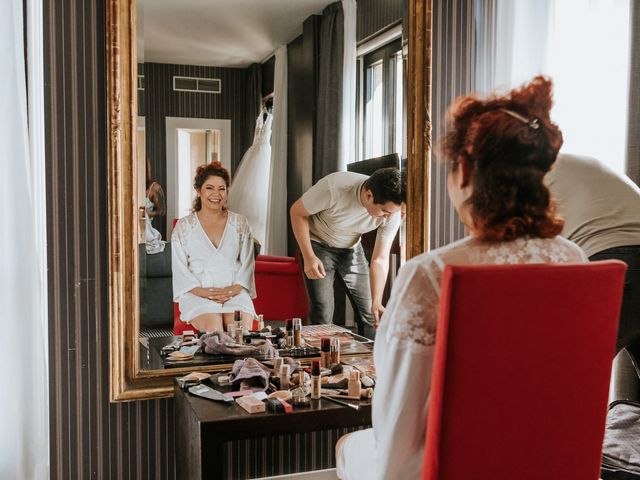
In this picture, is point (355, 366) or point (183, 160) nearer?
point (183, 160)

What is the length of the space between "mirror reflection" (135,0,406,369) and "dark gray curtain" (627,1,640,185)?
3.02ft

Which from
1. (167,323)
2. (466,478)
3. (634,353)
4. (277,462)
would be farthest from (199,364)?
(634,353)

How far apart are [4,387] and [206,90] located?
1.15m

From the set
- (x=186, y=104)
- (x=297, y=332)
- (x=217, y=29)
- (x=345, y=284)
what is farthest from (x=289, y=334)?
→ (x=217, y=29)

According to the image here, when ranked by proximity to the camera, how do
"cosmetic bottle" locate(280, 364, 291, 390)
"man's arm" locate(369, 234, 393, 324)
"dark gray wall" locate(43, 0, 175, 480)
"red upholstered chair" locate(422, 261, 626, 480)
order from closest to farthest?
"red upholstered chair" locate(422, 261, 626, 480) → "cosmetic bottle" locate(280, 364, 291, 390) → "dark gray wall" locate(43, 0, 175, 480) → "man's arm" locate(369, 234, 393, 324)

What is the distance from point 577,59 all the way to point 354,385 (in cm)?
171

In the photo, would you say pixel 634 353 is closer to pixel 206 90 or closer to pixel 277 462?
pixel 277 462

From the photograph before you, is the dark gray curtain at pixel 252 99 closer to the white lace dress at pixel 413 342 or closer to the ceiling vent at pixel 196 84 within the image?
the ceiling vent at pixel 196 84

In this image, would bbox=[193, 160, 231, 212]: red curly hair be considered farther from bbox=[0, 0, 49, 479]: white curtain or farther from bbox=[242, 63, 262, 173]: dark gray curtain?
bbox=[0, 0, 49, 479]: white curtain

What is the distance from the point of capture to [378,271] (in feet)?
8.29

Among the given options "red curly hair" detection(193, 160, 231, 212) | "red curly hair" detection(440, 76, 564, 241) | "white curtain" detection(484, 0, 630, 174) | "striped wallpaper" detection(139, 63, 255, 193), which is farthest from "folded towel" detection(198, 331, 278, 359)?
"white curtain" detection(484, 0, 630, 174)

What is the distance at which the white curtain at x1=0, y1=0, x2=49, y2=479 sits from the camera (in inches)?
77.7

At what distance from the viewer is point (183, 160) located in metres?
2.14

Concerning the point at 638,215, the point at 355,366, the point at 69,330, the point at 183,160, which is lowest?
the point at 355,366
